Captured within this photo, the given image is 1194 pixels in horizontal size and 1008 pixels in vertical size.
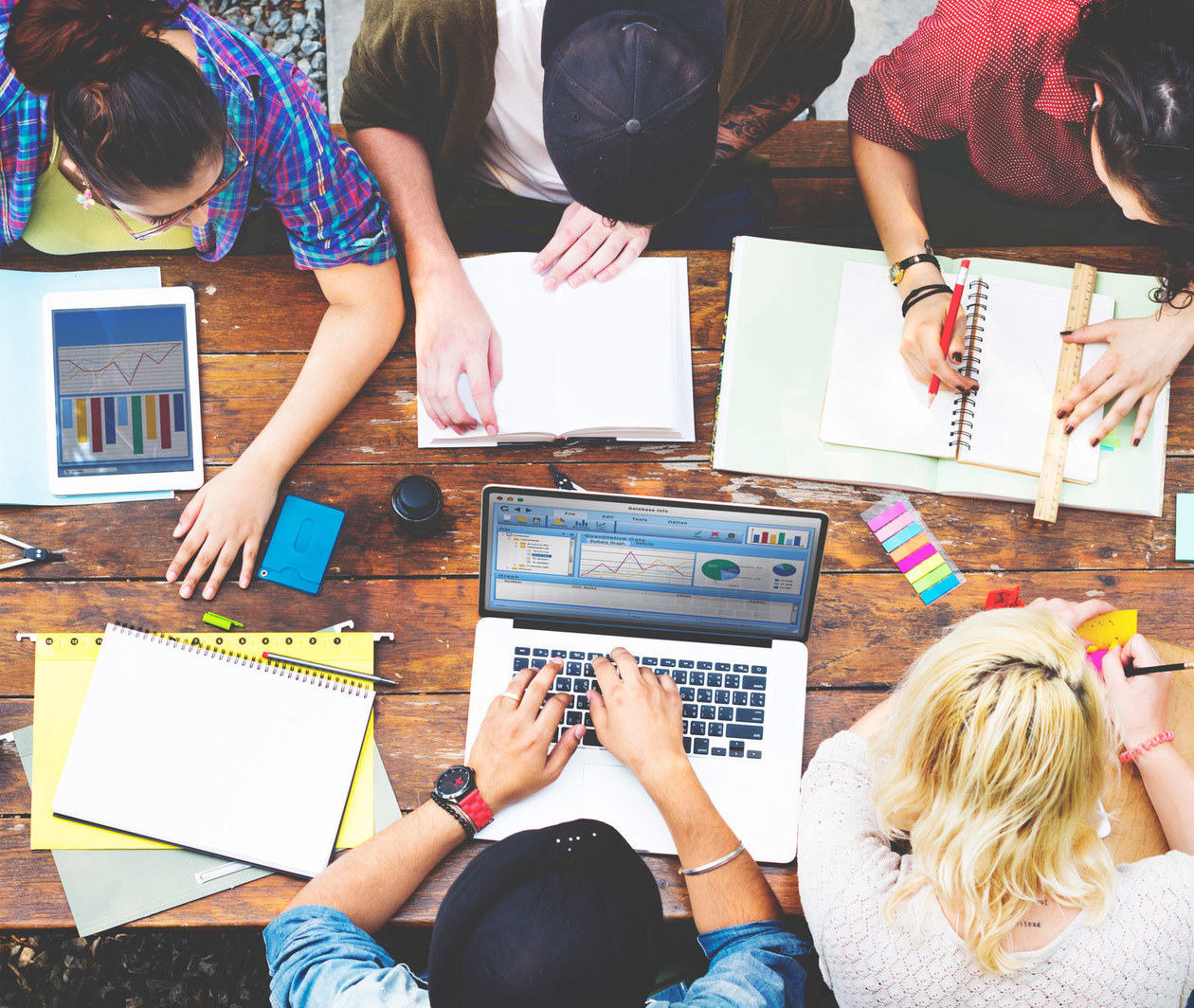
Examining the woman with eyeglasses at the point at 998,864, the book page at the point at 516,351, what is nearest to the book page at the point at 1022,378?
the woman with eyeglasses at the point at 998,864

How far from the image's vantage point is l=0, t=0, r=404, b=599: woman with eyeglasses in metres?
1.11

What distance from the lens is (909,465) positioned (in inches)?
57.8

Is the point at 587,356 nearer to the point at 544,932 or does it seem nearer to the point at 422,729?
the point at 422,729

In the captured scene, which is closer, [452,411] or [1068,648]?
[1068,648]

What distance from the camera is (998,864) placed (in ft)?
3.65

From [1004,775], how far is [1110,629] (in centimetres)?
49

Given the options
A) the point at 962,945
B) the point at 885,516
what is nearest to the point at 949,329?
the point at 885,516

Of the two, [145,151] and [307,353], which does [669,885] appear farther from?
[145,151]

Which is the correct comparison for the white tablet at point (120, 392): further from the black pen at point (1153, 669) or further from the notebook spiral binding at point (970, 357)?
the black pen at point (1153, 669)

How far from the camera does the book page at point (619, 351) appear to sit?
144 cm

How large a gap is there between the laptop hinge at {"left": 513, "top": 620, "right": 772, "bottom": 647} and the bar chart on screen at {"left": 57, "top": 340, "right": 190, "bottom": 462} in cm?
68

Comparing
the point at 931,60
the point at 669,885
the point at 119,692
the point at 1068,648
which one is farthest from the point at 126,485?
the point at 931,60

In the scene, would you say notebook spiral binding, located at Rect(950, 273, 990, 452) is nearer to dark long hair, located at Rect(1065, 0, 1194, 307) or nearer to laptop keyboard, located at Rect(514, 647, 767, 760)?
dark long hair, located at Rect(1065, 0, 1194, 307)

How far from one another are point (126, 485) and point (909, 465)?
1.29 m
